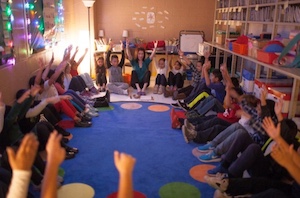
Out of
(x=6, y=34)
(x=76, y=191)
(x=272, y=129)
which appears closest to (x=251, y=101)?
(x=272, y=129)

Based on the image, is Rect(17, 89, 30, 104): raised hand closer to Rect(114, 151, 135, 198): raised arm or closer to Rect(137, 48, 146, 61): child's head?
Rect(114, 151, 135, 198): raised arm

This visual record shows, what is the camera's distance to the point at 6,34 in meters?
3.09

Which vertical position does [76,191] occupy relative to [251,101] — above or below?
below

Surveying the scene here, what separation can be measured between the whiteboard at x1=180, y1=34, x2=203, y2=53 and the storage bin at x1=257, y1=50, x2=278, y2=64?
3.13m

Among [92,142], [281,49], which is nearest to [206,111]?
[281,49]

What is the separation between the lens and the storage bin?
3.03 meters

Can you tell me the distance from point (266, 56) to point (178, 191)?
1732 millimetres

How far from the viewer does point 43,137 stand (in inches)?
105

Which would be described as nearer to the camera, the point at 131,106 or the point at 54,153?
the point at 54,153

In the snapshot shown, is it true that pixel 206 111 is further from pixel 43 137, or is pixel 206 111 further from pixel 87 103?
pixel 43 137

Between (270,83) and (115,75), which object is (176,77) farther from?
(270,83)

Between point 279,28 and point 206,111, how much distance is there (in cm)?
138

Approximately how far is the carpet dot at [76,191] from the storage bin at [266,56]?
7.12 ft

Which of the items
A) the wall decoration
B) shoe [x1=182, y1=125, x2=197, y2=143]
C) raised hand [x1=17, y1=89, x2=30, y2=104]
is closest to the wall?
the wall decoration
